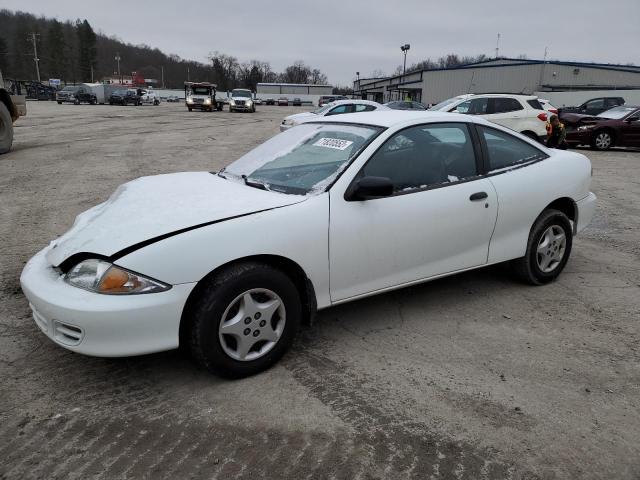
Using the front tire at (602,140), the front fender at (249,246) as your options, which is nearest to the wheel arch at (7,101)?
the front fender at (249,246)

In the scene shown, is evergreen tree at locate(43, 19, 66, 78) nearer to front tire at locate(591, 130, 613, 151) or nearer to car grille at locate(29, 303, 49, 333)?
front tire at locate(591, 130, 613, 151)

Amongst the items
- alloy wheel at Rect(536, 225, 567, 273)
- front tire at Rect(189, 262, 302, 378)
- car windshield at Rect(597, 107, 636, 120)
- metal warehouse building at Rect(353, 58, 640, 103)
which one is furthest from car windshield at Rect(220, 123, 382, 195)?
metal warehouse building at Rect(353, 58, 640, 103)

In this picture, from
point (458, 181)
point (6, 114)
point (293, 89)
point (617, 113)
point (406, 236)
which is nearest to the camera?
point (406, 236)

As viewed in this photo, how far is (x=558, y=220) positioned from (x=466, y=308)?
1240 millimetres

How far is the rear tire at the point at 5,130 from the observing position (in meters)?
11.7

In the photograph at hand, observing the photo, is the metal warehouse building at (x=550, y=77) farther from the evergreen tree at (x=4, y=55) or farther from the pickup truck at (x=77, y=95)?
the evergreen tree at (x=4, y=55)

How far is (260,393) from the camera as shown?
2.81m

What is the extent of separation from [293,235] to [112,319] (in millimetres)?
1078

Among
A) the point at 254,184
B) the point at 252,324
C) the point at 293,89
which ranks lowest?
the point at 252,324

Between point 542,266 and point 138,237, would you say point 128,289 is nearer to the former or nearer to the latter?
point 138,237

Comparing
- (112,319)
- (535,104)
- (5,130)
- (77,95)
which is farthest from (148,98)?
(112,319)

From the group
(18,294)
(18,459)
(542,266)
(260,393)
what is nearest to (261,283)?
(260,393)

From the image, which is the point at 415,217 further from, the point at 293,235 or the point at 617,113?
the point at 617,113

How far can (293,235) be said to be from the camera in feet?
9.54
